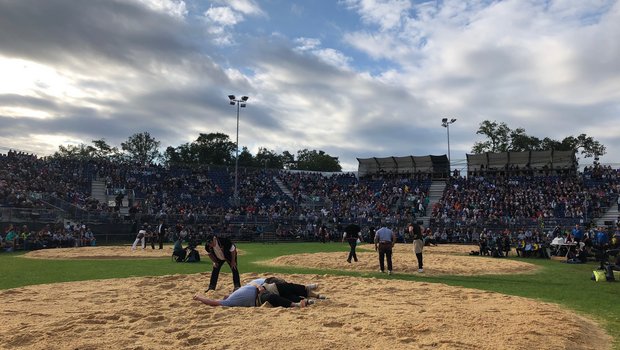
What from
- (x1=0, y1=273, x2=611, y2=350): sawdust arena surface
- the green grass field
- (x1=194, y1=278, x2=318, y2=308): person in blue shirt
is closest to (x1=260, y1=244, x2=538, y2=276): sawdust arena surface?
the green grass field

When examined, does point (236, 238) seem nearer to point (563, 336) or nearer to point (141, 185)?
point (141, 185)

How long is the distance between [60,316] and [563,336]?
8.14m

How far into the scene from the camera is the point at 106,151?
95688 mm

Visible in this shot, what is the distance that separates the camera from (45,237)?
27.0m

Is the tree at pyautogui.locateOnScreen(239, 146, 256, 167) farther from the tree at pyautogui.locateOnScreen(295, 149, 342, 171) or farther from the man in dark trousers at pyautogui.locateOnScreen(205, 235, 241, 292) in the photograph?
the man in dark trousers at pyautogui.locateOnScreen(205, 235, 241, 292)

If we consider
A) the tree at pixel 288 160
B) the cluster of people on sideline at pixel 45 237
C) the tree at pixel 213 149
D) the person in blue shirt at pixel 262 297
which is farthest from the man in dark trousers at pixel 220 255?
the tree at pixel 288 160

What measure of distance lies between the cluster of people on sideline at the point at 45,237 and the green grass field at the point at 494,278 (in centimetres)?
737

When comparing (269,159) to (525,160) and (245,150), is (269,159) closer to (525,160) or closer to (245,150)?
(245,150)

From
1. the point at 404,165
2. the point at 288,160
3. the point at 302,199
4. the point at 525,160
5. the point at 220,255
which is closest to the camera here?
the point at 220,255

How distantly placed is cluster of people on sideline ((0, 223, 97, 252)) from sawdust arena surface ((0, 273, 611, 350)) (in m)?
18.3

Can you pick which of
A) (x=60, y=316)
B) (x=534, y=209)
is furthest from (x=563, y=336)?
(x=534, y=209)

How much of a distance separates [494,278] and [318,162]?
88.3 metres

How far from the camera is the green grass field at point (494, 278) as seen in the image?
31.2ft

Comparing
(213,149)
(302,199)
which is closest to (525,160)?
(302,199)
